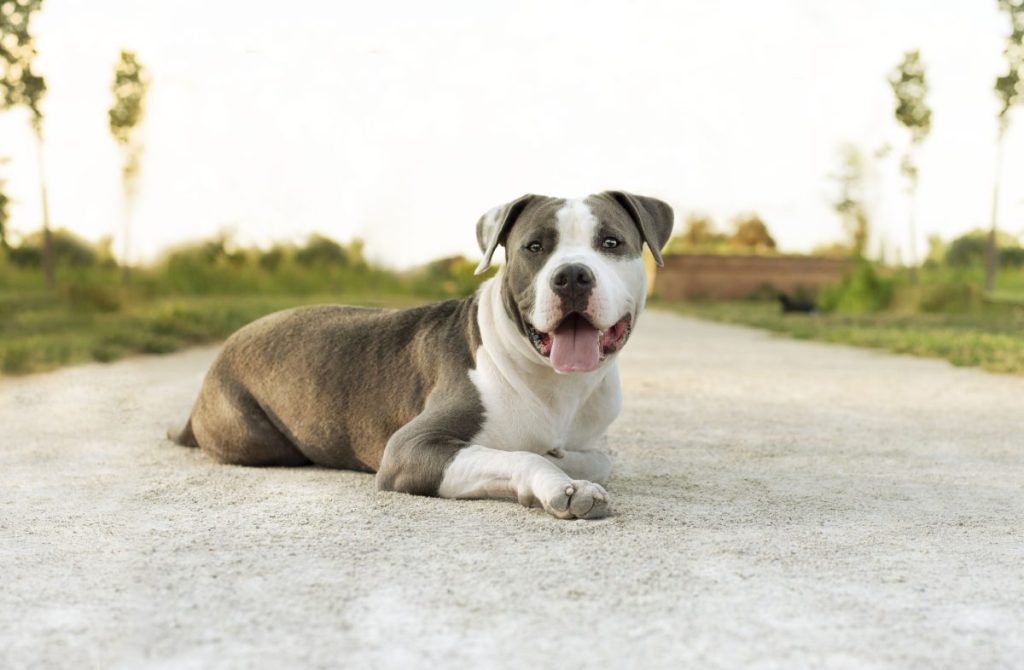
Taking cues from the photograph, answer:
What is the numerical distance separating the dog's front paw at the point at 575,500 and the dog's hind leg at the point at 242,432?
160 cm

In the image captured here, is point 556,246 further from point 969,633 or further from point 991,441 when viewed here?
point 991,441

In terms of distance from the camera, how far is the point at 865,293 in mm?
18828

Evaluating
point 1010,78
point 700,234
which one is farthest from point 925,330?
point 700,234

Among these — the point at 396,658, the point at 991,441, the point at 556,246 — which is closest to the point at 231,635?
the point at 396,658

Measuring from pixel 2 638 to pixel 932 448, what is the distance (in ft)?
14.7

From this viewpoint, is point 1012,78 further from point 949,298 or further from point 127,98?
point 127,98

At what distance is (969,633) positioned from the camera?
7.89 feet

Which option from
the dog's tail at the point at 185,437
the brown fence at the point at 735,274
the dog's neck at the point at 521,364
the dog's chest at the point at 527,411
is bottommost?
the brown fence at the point at 735,274

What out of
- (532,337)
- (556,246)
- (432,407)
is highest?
(556,246)

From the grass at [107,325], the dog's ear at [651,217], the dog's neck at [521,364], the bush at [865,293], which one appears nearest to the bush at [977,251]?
the bush at [865,293]

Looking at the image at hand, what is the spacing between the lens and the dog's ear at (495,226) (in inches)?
151

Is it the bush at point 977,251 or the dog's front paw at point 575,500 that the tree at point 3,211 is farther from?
the bush at point 977,251

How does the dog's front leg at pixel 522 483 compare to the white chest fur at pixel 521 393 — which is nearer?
the dog's front leg at pixel 522 483

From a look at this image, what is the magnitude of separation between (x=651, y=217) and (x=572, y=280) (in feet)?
2.28
